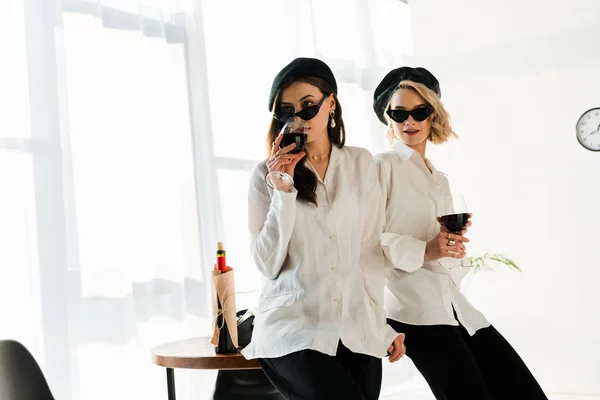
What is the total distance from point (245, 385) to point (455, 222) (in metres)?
0.91

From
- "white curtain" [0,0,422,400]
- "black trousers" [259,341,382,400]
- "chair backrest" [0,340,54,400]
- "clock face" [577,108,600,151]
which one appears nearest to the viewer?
"chair backrest" [0,340,54,400]

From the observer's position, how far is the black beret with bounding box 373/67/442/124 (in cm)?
246

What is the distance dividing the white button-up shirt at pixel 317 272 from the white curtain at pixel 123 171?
1.15 m

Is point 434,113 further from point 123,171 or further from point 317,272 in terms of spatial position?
point 123,171

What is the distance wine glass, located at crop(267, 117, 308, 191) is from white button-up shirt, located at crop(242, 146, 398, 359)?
0.03 meters

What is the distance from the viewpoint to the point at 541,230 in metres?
5.17

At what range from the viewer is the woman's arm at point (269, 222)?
192 centimetres

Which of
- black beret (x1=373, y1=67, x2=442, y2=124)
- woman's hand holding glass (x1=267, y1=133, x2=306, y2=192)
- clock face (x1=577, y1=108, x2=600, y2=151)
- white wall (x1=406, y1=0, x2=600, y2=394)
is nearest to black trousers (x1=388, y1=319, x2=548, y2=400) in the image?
woman's hand holding glass (x1=267, y1=133, x2=306, y2=192)

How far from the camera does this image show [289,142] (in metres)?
2.00

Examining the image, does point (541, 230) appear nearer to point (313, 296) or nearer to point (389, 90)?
point (389, 90)

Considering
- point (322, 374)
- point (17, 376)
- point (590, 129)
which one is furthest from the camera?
point (590, 129)

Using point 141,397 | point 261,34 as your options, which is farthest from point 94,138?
point 261,34

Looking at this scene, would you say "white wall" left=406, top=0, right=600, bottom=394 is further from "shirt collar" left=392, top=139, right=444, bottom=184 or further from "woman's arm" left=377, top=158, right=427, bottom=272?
"woman's arm" left=377, top=158, right=427, bottom=272

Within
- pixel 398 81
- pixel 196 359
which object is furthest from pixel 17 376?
pixel 398 81
